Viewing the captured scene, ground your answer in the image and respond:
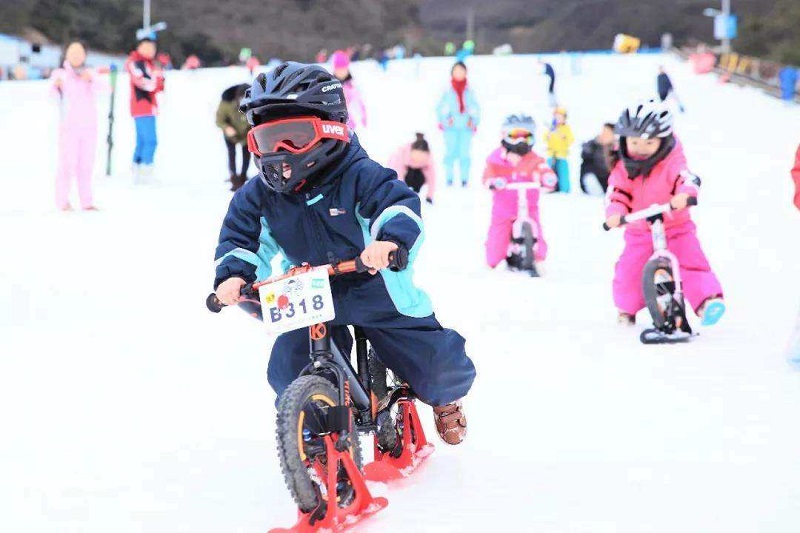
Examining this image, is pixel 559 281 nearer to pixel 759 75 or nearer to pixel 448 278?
pixel 448 278

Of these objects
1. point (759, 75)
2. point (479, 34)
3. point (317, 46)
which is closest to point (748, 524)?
point (759, 75)

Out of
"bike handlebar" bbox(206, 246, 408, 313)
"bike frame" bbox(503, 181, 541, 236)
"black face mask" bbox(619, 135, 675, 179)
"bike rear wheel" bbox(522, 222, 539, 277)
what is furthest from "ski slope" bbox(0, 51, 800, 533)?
"black face mask" bbox(619, 135, 675, 179)

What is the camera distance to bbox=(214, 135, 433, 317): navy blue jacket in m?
4.05

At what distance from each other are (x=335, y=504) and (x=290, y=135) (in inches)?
46.8

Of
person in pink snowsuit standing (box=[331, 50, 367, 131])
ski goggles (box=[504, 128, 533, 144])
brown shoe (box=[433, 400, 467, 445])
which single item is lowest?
brown shoe (box=[433, 400, 467, 445])

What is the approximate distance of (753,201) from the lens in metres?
17.8

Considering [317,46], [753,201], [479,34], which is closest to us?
[753,201]

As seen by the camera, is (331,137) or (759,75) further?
(759,75)

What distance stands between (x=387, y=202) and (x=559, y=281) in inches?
282

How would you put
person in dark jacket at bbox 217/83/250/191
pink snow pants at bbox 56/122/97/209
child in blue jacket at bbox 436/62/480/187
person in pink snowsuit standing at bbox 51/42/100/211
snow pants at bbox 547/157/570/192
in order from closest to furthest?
person in pink snowsuit standing at bbox 51/42/100/211
pink snow pants at bbox 56/122/97/209
person in dark jacket at bbox 217/83/250/191
child in blue jacket at bbox 436/62/480/187
snow pants at bbox 547/157/570/192

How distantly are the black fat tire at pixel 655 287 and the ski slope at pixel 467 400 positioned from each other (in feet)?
0.80

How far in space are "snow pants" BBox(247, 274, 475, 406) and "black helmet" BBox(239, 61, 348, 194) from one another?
15.7 inches

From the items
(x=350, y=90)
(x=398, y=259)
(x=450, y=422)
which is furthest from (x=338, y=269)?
(x=350, y=90)

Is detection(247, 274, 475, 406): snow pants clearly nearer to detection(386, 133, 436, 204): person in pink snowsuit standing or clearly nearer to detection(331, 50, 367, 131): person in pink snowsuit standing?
detection(386, 133, 436, 204): person in pink snowsuit standing
